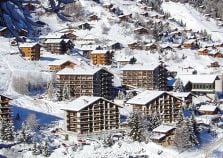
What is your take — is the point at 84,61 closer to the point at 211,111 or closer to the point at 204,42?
the point at 211,111

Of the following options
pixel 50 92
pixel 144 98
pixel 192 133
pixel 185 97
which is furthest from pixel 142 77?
pixel 192 133

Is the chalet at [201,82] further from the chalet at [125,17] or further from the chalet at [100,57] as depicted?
the chalet at [125,17]

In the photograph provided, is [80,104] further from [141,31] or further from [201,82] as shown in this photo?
[141,31]

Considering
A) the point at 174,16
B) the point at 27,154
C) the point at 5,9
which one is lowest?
the point at 174,16

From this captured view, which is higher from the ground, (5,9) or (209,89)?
(5,9)

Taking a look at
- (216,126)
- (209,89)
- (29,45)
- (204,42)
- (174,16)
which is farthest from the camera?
(174,16)

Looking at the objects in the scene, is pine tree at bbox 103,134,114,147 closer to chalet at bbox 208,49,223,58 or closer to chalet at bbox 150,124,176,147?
chalet at bbox 150,124,176,147

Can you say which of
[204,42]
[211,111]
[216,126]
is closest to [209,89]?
[211,111]

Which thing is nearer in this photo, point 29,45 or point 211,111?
point 211,111
